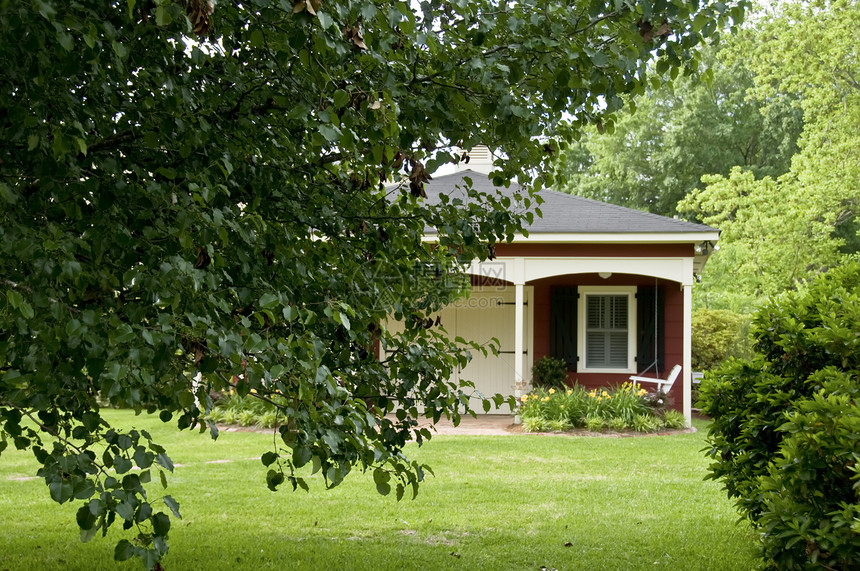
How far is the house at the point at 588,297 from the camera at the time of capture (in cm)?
1205

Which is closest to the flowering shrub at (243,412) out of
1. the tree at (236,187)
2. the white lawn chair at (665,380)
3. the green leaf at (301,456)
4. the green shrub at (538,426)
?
the green shrub at (538,426)

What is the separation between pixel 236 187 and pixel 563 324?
10.8 metres

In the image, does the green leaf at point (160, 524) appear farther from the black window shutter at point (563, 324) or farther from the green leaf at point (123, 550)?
the black window shutter at point (563, 324)

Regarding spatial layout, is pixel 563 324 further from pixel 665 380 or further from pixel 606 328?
pixel 665 380

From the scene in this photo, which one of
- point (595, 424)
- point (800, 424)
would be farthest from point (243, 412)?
point (800, 424)

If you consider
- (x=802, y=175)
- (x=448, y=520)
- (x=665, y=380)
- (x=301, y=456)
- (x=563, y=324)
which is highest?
(x=802, y=175)

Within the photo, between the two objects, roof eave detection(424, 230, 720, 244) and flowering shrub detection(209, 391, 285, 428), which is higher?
roof eave detection(424, 230, 720, 244)

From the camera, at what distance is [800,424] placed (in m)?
3.29

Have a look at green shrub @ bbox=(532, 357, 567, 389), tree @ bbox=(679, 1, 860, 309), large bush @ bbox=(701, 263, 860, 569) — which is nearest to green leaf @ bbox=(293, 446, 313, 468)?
large bush @ bbox=(701, 263, 860, 569)

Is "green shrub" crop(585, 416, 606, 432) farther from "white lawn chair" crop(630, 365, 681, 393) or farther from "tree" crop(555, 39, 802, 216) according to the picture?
"tree" crop(555, 39, 802, 216)

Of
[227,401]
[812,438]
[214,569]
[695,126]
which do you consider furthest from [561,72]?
[695,126]

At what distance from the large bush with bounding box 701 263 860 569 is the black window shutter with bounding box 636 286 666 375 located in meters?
8.40

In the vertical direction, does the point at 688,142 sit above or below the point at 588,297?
above

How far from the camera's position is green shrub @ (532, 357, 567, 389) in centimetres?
1297
